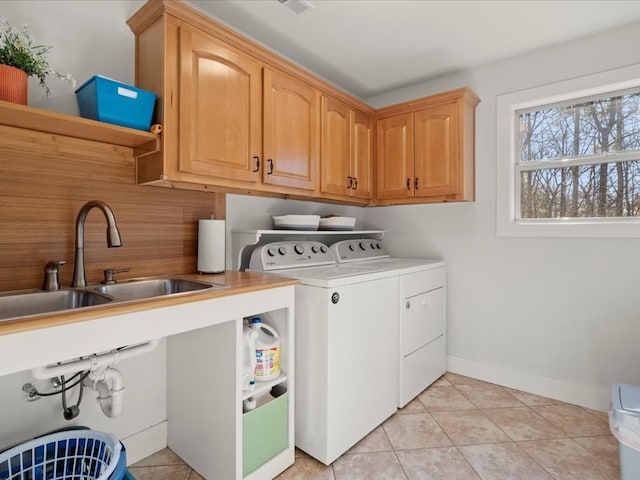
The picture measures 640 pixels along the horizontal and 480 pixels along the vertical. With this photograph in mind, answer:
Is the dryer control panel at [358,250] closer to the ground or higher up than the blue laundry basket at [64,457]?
higher up

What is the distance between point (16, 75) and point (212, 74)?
2.47 feet

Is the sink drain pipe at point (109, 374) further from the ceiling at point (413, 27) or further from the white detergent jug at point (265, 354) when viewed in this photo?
the ceiling at point (413, 27)

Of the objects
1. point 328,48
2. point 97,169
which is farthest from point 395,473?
point 328,48

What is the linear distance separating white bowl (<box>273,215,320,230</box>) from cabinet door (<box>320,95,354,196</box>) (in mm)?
223

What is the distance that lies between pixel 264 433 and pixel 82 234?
46.9 inches

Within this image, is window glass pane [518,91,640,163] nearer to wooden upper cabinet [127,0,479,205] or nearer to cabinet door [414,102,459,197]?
wooden upper cabinet [127,0,479,205]

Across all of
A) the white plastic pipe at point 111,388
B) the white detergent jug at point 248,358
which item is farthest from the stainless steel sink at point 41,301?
the white detergent jug at point 248,358

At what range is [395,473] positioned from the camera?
1.65 metres

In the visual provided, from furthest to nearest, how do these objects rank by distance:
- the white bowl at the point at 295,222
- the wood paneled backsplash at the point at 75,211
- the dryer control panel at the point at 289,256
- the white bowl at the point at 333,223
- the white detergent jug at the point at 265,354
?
the white bowl at the point at 333,223 → the white bowl at the point at 295,222 → the dryer control panel at the point at 289,256 → the white detergent jug at the point at 265,354 → the wood paneled backsplash at the point at 75,211

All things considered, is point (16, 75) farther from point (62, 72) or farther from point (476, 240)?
point (476, 240)

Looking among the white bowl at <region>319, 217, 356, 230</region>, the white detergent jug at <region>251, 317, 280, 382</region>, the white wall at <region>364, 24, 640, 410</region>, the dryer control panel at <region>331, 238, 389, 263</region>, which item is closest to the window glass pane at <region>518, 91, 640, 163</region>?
the white wall at <region>364, 24, 640, 410</region>

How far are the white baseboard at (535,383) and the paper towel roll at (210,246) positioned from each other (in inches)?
81.1

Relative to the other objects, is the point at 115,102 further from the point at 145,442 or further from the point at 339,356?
the point at 145,442

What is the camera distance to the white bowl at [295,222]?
231cm
